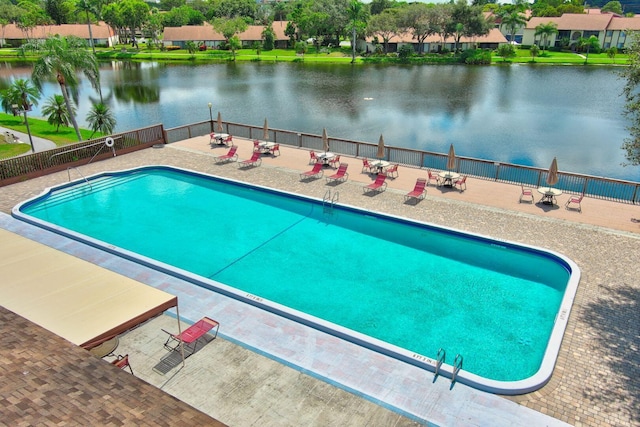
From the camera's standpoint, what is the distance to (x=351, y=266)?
15578mm

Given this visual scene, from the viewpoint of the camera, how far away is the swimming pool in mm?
11800

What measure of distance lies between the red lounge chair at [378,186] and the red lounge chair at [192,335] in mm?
10857

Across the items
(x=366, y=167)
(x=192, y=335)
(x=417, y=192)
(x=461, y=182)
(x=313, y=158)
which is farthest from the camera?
(x=313, y=158)

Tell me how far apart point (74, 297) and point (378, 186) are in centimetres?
1351

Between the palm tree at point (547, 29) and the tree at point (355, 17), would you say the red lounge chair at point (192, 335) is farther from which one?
the palm tree at point (547, 29)

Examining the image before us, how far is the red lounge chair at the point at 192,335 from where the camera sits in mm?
10522

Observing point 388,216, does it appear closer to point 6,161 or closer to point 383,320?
point 383,320

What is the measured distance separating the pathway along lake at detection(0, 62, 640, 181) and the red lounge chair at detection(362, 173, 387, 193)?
476 inches

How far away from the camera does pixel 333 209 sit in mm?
19125

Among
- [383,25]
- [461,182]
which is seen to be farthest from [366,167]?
[383,25]

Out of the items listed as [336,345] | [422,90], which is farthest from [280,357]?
[422,90]

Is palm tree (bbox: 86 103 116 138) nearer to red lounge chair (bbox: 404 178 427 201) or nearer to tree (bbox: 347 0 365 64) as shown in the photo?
red lounge chair (bbox: 404 178 427 201)

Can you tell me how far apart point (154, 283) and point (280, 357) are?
495 centimetres

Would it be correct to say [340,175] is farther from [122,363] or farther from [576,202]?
[122,363]
